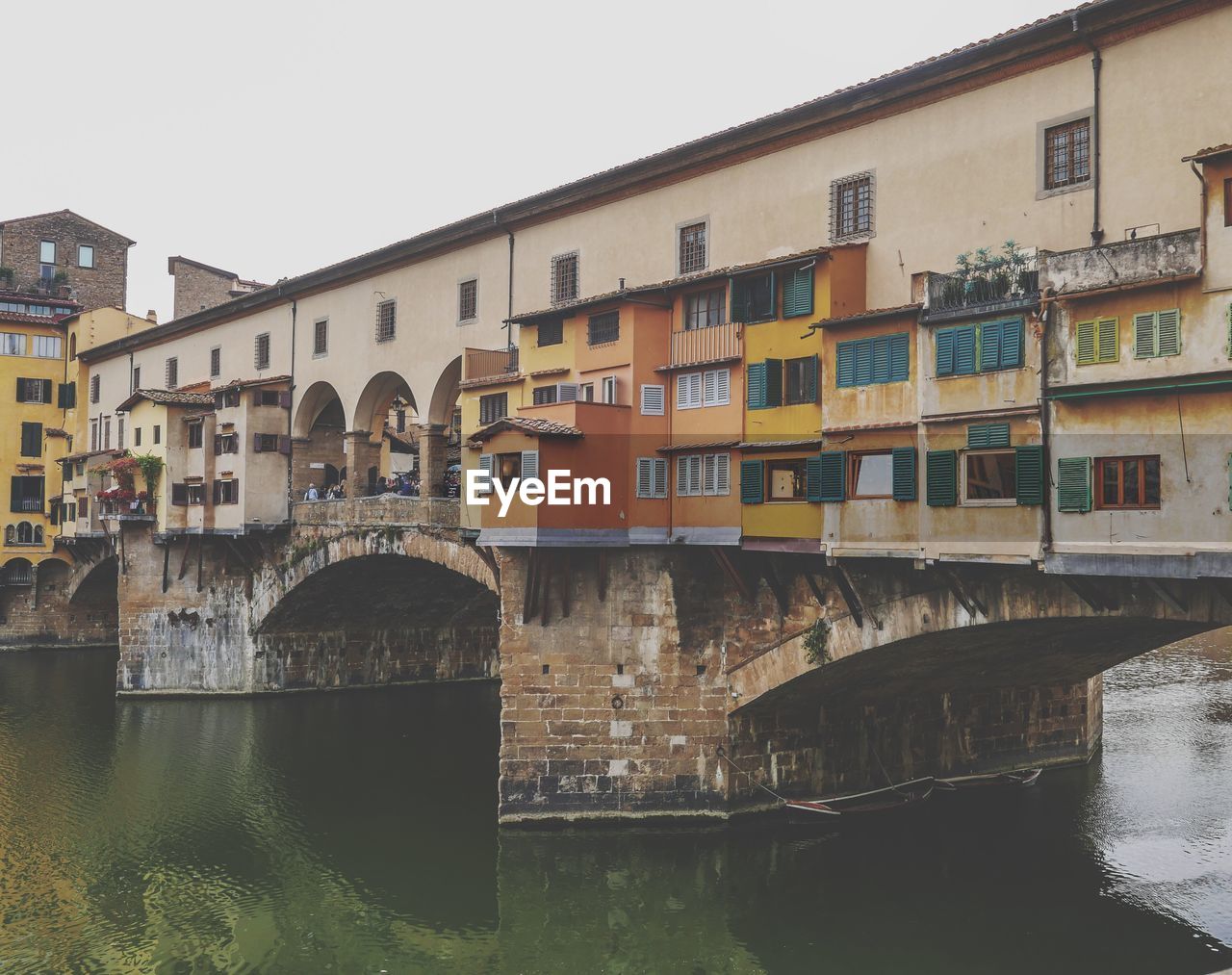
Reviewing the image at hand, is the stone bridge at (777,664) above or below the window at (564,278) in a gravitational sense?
below

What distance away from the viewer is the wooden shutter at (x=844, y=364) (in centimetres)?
1908

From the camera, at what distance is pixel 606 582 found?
23.1m

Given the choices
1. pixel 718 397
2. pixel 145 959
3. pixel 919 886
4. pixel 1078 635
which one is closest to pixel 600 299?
pixel 718 397

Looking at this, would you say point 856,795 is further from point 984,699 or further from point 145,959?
point 145,959

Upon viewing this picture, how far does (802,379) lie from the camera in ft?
Answer: 67.0

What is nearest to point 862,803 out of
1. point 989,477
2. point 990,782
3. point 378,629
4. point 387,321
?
point 990,782

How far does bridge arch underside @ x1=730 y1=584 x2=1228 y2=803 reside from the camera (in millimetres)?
20797

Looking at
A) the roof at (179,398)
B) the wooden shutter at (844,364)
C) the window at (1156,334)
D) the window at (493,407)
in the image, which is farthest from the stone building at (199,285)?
the window at (1156,334)

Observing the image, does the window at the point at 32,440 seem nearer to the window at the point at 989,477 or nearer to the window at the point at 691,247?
the window at the point at 691,247

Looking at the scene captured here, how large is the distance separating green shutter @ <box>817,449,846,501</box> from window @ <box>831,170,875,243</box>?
4341 millimetres

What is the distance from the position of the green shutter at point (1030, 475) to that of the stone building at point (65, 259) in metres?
51.8

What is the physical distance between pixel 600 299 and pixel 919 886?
1256cm

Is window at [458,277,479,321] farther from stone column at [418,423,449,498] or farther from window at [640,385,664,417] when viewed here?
window at [640,385,664,417]

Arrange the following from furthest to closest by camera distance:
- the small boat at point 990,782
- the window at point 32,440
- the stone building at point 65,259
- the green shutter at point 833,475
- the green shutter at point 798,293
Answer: the stone building at point 65,259 < the window at point 32,440 < the small boat at point 990,782 < the green shutter at point 798,293 < the green shutter at point 833,475
